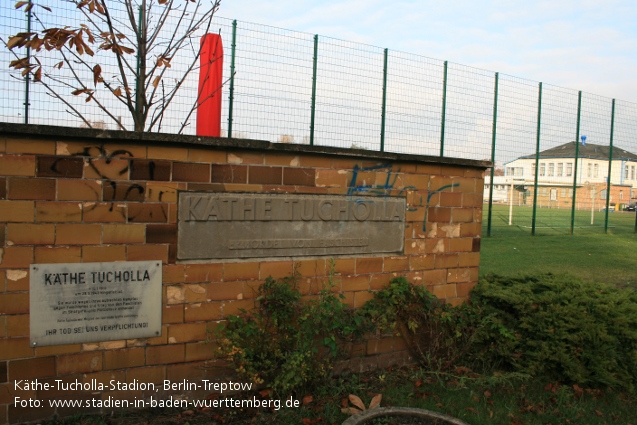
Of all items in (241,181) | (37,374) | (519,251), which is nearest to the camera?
(37,374)

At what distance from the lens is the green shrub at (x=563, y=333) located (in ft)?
13.3

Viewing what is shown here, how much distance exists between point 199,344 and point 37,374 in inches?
39.2

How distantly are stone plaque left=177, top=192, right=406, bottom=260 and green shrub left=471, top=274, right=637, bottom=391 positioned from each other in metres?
1.05

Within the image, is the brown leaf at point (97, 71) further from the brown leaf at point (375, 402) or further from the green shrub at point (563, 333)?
the green shrub at point (563, 333)

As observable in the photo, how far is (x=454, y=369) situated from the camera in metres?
4.33

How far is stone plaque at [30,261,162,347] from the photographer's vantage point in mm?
3258

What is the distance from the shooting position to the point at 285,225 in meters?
3.96

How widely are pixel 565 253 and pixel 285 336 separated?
852 cm

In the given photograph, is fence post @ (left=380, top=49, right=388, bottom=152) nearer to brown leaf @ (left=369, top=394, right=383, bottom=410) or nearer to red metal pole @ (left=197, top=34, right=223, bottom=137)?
red metal pole @ (left=197, top=34, right=223, bottom=137)

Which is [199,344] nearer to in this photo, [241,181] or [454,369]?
[241,181]

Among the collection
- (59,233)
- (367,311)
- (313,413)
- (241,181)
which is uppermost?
(241,181)

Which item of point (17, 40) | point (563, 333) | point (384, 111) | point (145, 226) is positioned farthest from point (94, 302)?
point (384, 111)

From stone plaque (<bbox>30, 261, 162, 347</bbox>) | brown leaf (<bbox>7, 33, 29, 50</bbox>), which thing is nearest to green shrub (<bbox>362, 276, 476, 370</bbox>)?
stone plaque (<bbox>30, 261, 162, 347</bbox>)

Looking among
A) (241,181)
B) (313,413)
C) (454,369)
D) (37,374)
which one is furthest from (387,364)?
(37,374)
